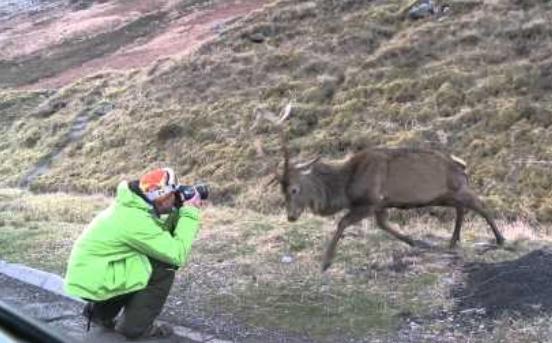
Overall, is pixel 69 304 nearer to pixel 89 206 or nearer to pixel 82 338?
pixel 82 338

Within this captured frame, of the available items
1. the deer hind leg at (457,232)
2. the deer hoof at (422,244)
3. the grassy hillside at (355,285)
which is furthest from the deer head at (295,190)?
the deer hind leg at (457,232)

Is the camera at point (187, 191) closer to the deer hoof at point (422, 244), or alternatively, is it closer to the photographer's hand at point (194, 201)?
the photographer's hand at point (194, 201)

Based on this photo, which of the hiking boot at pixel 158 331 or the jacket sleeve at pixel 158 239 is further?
the hiking boot at pixel 158 331

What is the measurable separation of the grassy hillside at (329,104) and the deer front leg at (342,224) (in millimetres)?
6211

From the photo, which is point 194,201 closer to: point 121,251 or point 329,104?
point 121,251

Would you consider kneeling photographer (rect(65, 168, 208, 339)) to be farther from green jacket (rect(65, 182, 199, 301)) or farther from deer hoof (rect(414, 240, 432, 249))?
deer hoof (rect(414, 240, 432, 249))

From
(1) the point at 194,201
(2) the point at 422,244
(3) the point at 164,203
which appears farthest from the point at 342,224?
(3) the point at 164,203

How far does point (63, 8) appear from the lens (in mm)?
68250

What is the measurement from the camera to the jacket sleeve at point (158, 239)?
7188mm

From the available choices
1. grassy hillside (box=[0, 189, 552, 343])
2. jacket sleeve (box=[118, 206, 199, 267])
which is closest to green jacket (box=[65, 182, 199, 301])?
jacket sleeve (box=[118, 206, 199, 267])

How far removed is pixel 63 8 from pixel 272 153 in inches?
2028

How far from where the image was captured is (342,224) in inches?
373

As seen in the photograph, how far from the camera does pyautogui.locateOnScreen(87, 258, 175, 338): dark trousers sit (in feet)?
24.5

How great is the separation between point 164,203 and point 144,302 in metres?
0.87
